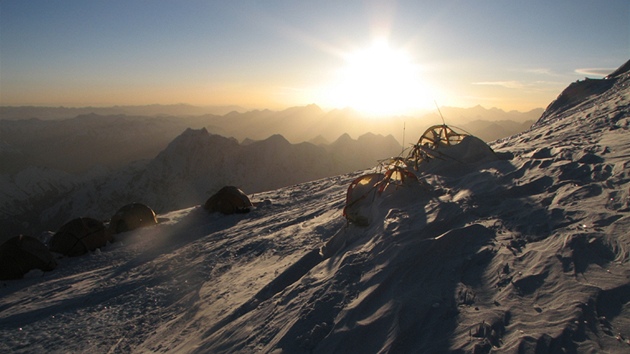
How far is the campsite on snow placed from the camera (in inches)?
130

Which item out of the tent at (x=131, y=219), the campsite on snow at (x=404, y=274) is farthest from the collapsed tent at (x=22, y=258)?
the tent at (x=131, y=219)

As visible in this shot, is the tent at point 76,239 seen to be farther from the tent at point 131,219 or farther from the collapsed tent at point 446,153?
the collapsed tent at point 446,153

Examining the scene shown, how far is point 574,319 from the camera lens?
2.97 metres

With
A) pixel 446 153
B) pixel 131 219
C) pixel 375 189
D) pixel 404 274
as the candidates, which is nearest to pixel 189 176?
pixel 131 219

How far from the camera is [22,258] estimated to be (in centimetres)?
1028

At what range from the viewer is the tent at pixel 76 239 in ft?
39.1

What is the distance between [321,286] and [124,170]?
10576 cm

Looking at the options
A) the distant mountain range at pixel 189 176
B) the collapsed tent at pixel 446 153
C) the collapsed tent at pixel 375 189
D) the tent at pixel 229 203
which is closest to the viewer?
the collapsed tent at pixel 375 189

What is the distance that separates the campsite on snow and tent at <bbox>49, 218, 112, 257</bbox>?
0.75 m

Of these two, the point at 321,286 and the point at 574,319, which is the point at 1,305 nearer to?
the point at 321,286

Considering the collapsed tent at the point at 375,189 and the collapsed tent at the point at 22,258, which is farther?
the collapsed tent at the point at 22,258

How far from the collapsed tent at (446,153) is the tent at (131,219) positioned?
459 inches

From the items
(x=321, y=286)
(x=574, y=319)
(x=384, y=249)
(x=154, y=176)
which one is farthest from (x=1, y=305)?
(x=154, y=176)

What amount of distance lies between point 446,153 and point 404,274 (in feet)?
19.9
